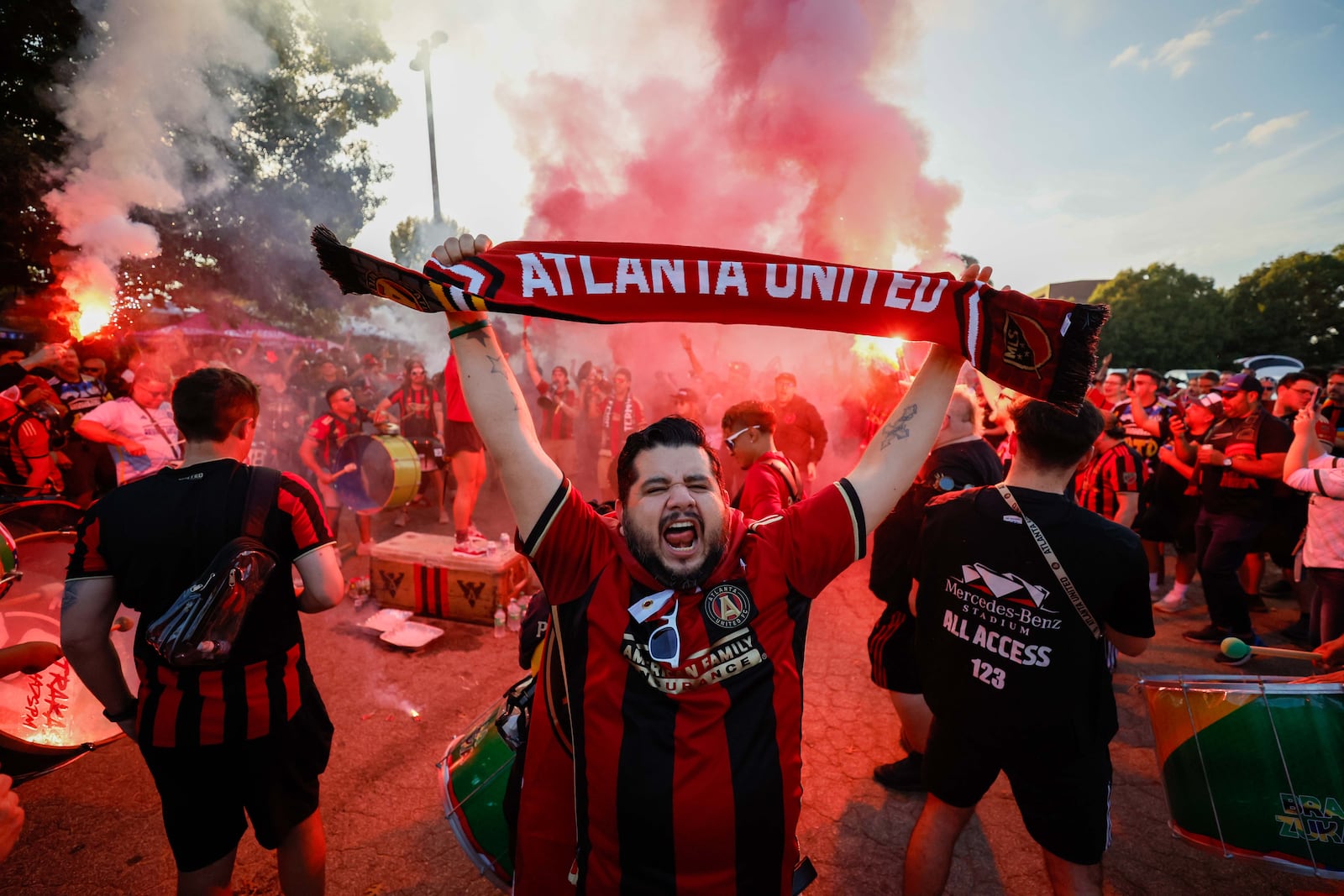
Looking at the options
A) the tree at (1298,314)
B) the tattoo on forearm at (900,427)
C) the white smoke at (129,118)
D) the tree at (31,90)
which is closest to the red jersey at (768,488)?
the tattoo on forearm at (900,427)

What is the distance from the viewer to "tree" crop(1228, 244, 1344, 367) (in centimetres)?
3600

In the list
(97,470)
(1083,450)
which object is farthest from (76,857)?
(97,470)

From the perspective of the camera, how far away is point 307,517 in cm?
240

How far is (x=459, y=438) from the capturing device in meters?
6.94

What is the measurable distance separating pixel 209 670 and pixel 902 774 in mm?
3583

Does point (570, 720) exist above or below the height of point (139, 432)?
below

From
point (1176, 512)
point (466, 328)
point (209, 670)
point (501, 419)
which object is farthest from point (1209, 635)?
point (209, 670)

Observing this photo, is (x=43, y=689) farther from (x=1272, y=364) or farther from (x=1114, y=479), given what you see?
(x=1272, y=364)

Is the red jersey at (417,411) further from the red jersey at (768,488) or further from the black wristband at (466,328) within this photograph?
the black wristband at (466,328)

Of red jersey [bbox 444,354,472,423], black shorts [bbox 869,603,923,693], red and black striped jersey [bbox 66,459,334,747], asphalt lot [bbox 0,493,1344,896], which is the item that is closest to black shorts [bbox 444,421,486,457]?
red jersey [bbox 444,354,472,423]

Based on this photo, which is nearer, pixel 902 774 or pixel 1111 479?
pixel 902 774

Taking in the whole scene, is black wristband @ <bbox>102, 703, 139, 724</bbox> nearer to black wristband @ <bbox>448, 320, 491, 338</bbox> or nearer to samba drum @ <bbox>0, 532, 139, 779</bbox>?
samba drum @ <bbox>0, 532, 139, 779</bbox>

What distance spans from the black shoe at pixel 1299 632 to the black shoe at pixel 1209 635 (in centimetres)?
76

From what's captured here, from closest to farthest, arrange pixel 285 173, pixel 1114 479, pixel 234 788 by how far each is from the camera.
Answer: pixel 234 788 < pixel 1114 479 < pixel 285 173
